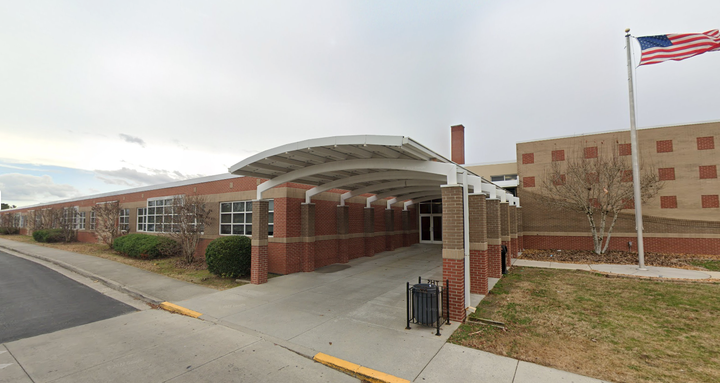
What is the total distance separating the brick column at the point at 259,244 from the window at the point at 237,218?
2064 millimetres

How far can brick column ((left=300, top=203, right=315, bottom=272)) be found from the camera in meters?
13.0

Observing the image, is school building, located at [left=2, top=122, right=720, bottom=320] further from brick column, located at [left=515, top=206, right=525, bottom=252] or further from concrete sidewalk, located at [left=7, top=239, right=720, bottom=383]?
concrete sidewalk, located at [left=7, top=239, right=720, bottom=383]

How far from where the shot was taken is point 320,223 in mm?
14328

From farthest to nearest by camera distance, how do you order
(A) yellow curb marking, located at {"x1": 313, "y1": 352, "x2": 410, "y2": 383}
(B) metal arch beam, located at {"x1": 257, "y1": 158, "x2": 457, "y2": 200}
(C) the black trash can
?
(B) metal arch beam, located at {"x1": 257, "y1": 158, "x2": 457, "y2": 200}, (C) the black trash can, (A) yellow curb marking, located at {"x1": 313, "y1": 352, "x2": 410, "y2": 383}

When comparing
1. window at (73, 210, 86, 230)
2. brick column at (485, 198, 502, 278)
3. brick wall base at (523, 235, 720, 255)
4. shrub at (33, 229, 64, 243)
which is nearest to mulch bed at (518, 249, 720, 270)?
brick wall base at (523, 235, 720, 255)

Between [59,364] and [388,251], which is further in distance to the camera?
[388,251]

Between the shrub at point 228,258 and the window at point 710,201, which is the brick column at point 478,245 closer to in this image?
the shrub at point 228,258

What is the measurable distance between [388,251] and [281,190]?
9.55 meters

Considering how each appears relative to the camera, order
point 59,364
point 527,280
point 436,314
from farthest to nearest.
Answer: point 527,280 → point 436,314 → point 59,364

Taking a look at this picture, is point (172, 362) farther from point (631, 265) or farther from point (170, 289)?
point (631, 265)

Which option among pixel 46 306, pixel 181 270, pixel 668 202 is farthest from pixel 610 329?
pixel 668 202

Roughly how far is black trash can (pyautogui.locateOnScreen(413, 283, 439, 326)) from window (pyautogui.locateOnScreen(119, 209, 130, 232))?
2341 centimetres

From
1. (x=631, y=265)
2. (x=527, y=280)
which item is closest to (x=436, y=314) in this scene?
(x=527, y=280)

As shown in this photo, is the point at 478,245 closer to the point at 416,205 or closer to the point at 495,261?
the point at 495,261
